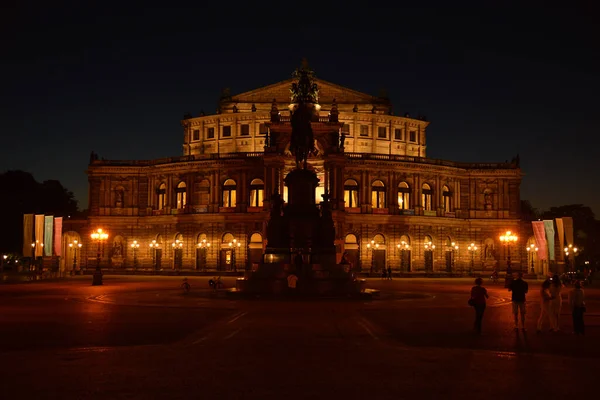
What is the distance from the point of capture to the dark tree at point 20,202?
3766 inches

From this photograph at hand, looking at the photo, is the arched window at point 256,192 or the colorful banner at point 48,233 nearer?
the colorful banner at point 48,233

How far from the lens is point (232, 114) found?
345ft

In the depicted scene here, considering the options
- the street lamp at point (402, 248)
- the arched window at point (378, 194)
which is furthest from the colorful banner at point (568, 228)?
the arched window at point (378, 194)

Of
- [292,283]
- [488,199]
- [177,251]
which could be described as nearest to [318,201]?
[177,251]

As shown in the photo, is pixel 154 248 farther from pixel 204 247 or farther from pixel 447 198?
pixel 447 198

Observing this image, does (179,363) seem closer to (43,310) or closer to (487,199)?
(43,310)

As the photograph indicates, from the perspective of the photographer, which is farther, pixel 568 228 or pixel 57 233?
pixel 57 233

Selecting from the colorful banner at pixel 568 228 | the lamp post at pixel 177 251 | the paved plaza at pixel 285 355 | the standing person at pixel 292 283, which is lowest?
the paved plaza at pixel 285 355

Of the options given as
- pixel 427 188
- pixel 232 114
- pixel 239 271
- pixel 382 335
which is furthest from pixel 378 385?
pixel 232 114

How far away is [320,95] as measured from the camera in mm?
106062

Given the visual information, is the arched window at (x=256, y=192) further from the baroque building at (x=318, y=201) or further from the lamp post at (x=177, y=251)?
the lamp post at (x=177, y=251)

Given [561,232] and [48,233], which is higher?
[48,233]

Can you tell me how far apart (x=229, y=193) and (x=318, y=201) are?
11.5m

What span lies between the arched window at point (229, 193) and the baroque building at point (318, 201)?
127 mm
